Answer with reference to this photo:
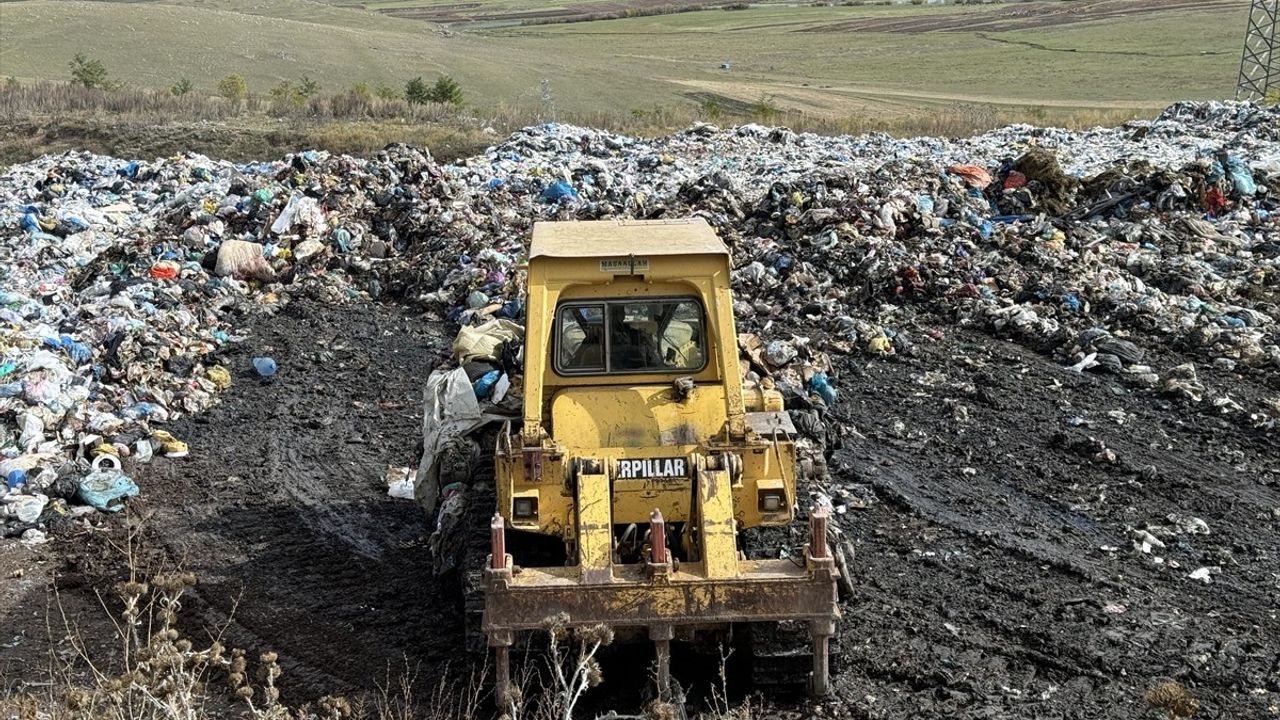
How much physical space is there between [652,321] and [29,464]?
5.56 m

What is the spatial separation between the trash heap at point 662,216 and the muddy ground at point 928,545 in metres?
0.54

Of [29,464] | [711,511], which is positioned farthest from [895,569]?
[29,464]

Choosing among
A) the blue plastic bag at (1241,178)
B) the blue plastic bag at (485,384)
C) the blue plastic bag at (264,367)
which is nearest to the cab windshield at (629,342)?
the blue plastic bag at (485,384)

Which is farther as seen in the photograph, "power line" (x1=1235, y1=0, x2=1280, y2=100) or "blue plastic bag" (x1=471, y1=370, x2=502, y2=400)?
"power line" (x1=1235, y1=0, x2=1280, y2=100)

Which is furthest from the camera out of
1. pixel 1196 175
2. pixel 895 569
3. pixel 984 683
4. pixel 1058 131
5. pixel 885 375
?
pixel 1058 131

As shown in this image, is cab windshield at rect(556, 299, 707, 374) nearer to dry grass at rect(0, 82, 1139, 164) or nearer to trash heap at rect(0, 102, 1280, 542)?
trash heap at rect(0, 102, 1280, 542)

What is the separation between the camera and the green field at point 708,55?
50375mm

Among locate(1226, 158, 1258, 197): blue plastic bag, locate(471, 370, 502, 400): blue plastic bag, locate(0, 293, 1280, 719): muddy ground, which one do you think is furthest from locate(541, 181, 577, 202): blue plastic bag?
locate(471, 370, 502, 400): blue plastic bag

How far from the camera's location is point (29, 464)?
33.1 feet

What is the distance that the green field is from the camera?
5038 cm

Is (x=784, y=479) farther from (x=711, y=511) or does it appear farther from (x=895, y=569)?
(x=895, y=569)

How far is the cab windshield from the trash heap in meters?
2.54

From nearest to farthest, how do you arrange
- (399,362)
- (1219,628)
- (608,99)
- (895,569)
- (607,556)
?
(607,556), (1219,628), (895,569), (399,362), (608,99)

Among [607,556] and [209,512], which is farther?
[209,512]
